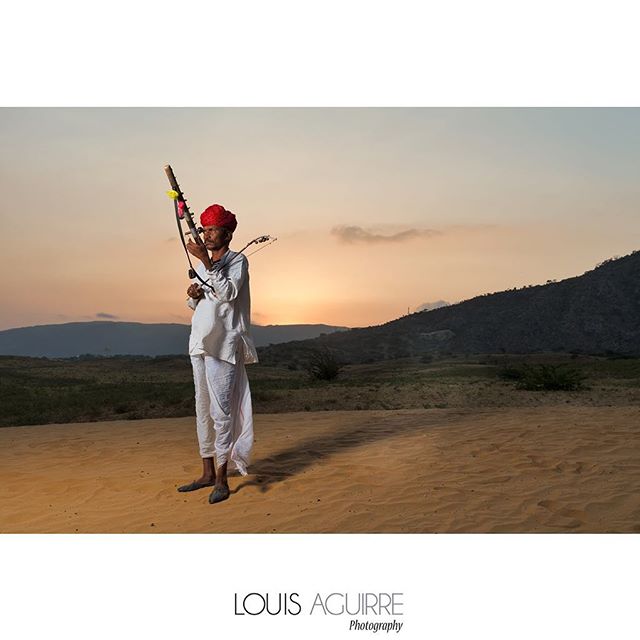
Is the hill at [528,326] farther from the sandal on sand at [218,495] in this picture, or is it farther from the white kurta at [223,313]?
the sandal on sand at [218,495]

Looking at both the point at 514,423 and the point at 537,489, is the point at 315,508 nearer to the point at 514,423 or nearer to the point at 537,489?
the point at 537,489

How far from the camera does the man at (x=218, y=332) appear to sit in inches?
241

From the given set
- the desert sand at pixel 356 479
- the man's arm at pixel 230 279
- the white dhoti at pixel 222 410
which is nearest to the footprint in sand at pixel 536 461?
the desert sand at pixel 356 479

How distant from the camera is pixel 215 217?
6.24m

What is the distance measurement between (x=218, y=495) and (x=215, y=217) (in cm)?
254

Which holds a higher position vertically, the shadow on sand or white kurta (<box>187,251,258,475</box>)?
white kurta (<box>187,251,258,475</box>)

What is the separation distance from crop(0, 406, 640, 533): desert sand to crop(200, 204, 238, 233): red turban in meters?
2.51

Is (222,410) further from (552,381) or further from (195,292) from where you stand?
(552,381)

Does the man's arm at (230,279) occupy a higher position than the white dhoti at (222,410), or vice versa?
the man's arm at (230,279)

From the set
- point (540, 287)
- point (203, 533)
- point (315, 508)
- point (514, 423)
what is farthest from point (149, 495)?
point (540, 287)

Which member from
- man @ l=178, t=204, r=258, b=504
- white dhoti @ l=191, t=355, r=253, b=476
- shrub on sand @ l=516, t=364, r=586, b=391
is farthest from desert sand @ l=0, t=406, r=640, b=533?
shrub on sand @ l=516, t=364, r=586, b=391

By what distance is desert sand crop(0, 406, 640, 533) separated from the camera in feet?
18.2

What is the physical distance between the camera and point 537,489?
20.4ft

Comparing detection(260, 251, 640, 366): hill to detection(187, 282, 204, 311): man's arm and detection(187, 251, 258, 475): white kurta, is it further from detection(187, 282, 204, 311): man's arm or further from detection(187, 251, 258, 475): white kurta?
detection(187, 282, 204, 311): man's arm
